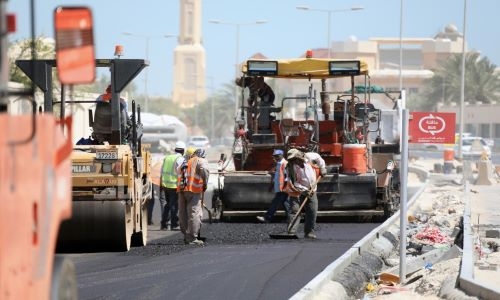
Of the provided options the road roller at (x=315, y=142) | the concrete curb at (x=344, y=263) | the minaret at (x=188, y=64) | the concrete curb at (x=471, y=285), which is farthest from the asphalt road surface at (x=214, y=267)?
the minaret at (x=188, y=64)

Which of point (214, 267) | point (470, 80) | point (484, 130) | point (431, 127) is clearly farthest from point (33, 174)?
point (484, 130)

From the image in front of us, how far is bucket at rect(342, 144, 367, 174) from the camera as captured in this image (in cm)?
2172

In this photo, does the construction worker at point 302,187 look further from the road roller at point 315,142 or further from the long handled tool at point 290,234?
the road roller at point 315,142

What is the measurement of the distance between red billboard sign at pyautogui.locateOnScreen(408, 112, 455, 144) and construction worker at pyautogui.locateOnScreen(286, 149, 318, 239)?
47.2ft

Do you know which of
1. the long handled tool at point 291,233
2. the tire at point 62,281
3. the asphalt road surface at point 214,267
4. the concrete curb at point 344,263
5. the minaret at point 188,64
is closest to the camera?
the tire at point 62,281

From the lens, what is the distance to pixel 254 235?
1877 cm

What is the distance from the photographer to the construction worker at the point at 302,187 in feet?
60.5

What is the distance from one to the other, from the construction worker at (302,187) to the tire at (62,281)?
37.6 ft

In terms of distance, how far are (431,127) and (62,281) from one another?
27112mm

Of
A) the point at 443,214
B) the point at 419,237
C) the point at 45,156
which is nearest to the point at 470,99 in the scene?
the point at 443,214

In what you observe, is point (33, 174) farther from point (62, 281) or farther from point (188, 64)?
point (188, 64)

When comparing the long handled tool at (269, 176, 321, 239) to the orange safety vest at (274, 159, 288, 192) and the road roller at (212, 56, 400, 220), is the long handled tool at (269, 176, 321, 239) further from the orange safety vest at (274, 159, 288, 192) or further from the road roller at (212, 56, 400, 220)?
the road roller at (212, 56, 400, 220)

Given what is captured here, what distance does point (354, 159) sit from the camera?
856 inches

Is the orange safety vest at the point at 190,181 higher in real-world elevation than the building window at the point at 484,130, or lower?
higher
